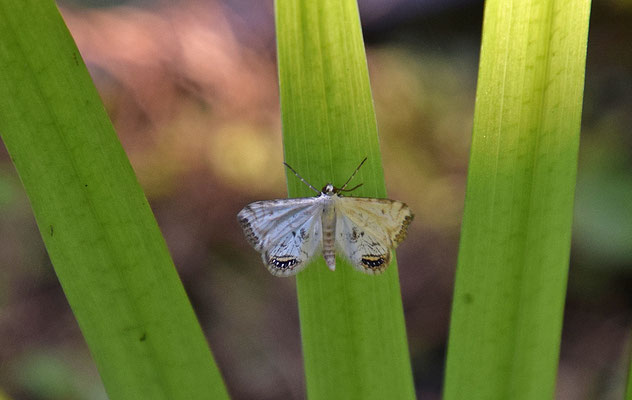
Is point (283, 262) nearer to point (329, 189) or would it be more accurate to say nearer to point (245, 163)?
point (329, 189)

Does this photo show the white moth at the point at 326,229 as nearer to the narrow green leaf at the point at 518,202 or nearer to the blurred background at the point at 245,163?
the narrow green leaf at the point at 518,202

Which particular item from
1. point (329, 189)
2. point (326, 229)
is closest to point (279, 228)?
point (326, 229)

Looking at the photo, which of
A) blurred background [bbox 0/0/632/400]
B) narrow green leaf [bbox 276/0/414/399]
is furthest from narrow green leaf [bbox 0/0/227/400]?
blurred background [bbox 0/0/632/400]

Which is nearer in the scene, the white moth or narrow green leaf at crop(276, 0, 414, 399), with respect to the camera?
narrow green leaf at crop(276, 0, 414, 399)

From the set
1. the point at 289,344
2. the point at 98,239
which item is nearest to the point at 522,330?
the point at 98,239

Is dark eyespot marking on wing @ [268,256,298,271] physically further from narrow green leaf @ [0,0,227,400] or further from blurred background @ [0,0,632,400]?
blurred background @ [0,0,632,400]

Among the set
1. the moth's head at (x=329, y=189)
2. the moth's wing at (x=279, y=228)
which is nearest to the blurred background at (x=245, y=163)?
the moth's wing at (x=279, y=228)
